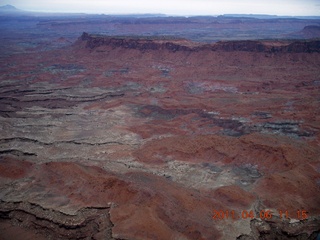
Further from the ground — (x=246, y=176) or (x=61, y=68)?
(x=61, y=68)

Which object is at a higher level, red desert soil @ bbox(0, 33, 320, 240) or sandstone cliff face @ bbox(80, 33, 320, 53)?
sandstone cliff face @ bbox(80, 33, 320, 53)

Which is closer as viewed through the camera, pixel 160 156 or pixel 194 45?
pixel 160 156

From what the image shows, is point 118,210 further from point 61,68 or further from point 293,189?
point 61,68

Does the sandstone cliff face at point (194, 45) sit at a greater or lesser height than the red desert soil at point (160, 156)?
greater

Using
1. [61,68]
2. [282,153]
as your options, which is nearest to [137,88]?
[61,68]

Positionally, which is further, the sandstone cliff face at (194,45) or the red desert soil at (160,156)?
the sandstone cliff face at (194,45)
